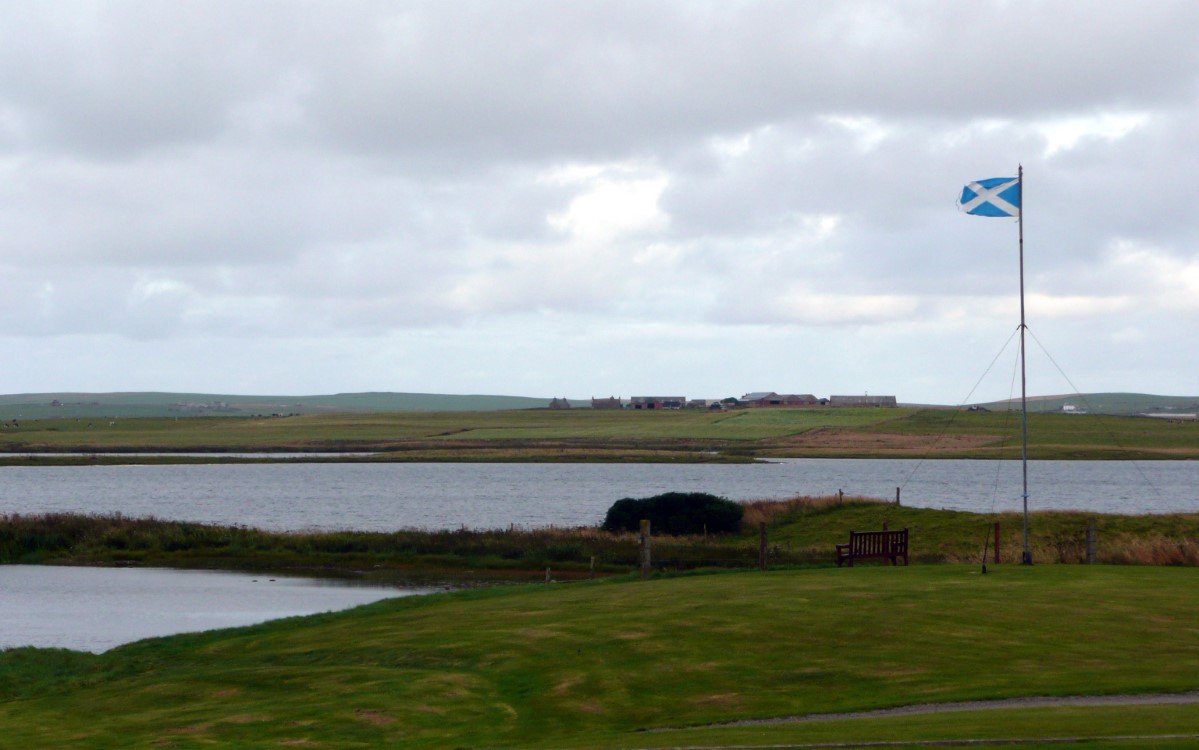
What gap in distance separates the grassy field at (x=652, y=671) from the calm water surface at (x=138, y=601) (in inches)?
284

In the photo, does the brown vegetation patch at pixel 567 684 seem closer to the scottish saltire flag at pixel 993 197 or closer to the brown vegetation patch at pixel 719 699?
the brown vegetation patch at pixel 719 699

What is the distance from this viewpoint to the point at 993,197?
104 feet

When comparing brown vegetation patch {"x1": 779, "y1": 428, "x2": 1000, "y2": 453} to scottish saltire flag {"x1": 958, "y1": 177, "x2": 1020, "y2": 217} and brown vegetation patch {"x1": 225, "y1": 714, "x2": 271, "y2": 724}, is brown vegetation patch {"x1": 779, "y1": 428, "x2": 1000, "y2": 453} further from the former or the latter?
brown vegetation patch {"x1": 225, "y1": 714, "x2": 271, "y2": 724}

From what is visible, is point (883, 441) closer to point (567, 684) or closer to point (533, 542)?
point (533, 542)

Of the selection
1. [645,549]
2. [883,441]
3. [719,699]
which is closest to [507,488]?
[883,441]

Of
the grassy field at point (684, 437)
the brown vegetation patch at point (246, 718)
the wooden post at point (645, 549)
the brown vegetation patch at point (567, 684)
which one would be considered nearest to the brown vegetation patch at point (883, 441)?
the grassy field at point (684, 437)

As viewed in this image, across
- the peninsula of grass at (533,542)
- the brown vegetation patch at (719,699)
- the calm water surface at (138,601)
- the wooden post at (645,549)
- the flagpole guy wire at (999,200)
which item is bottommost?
the calm water surface at (138,601)

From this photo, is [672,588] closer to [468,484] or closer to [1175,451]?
[468,484]

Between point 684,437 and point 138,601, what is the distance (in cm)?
11780

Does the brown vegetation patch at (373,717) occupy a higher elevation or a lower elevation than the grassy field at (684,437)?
lower

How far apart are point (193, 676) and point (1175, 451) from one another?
133793mm

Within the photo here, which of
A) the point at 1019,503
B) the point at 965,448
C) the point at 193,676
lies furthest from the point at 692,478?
the point at 193,676

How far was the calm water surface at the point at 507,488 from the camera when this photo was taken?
7331cm

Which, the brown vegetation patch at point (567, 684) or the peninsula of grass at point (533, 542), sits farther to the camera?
the peninsula of grass at point (533, 542)
